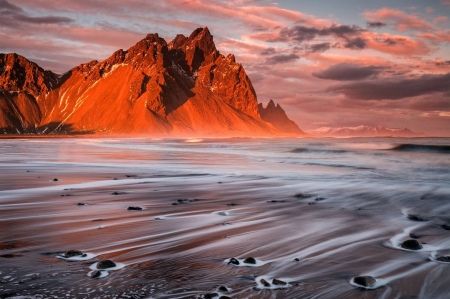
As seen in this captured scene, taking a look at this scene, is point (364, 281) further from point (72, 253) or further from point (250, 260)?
point (72, 253)

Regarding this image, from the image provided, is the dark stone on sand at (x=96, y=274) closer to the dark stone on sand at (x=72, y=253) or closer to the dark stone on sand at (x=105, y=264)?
the dark stone on sand at (x=105, y=264)

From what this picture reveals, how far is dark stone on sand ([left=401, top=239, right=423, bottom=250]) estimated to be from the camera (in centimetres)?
556

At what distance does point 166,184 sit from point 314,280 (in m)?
9.58

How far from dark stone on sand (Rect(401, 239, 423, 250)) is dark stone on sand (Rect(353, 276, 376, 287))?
175cm

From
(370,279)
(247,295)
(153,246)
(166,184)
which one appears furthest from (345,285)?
(166,184)

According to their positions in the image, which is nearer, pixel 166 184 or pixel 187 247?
pixel 187 247

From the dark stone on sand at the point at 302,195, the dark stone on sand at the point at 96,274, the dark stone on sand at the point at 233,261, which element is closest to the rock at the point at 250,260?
the dark stone on sand at the point at 233,261

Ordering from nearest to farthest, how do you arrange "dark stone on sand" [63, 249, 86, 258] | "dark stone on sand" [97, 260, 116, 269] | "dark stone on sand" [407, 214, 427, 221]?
"dark stone on sand" [97, 260, 116, 269] < "dark stone on sand" [63, 249, 86, 258] < "dark stone on sand" [407, 214, 427, 221]

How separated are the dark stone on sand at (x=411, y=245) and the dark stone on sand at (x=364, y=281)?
1.75 meters

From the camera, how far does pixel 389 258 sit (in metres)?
5.10

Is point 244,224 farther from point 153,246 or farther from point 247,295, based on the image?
point 247,295

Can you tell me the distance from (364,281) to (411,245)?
191 cm

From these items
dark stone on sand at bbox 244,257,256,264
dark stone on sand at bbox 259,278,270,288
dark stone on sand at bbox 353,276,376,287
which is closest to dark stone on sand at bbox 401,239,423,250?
dark stone on sand at bbox 353,276,376,287

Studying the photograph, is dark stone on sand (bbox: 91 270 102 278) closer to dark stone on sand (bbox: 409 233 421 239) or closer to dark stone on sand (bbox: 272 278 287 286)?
dark stone on sand (bbox: 272 278 287 286)
